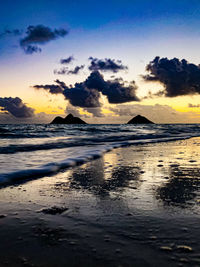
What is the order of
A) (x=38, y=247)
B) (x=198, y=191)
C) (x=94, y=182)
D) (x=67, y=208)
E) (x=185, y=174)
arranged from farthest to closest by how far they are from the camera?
(x=185, y=174) < (x=94, y=182) < (x=198, y=191) < (x=67, y=208) < (x=38, y=247)

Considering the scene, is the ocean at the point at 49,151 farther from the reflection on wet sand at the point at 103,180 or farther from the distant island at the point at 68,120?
the distant island at the point at 68,120

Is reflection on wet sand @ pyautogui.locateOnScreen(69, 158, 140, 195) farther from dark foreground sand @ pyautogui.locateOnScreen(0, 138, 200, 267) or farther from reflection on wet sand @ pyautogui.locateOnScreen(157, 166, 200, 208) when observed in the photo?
reflection on wet sand @ pyautogui.locateOnScreen(157, 166, 200, 208)

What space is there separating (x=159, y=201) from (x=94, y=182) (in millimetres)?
1538

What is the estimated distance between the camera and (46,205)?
9.94ft

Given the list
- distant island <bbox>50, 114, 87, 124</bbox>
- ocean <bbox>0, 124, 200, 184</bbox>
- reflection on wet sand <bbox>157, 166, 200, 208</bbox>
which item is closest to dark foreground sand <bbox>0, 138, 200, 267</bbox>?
reflection on wet sand <bbox>157, 166, 200, 208</bbox>

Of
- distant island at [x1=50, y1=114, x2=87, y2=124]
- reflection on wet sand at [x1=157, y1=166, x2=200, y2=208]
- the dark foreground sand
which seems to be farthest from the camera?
distant island at [x1=50, y1=114, x2=87, y2=124]

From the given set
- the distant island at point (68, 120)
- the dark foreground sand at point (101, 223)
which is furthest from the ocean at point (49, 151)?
the distant island at point (68, 120)

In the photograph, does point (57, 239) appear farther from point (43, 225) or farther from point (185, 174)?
point (185, 174)

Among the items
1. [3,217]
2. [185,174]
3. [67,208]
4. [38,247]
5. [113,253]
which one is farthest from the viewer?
[185,174]

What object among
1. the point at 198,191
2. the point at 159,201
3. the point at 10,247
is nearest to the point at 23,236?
the point at 10,247

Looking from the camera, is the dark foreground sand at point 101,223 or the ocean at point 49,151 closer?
the dark foreground sand at point 101,223

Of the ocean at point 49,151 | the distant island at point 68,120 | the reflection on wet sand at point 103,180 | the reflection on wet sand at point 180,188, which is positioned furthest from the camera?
the distant island at point 68,120

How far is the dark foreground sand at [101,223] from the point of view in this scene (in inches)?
69.6

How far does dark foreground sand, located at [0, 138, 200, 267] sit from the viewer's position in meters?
1.77
